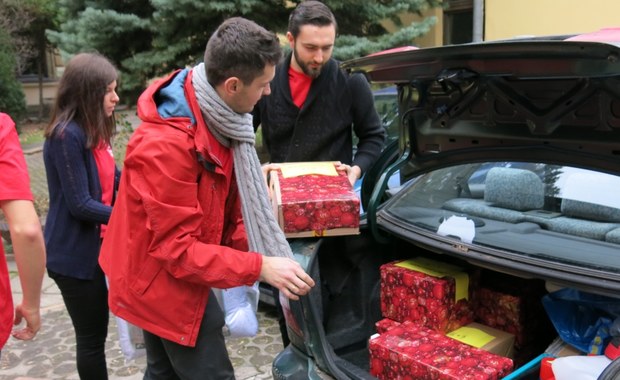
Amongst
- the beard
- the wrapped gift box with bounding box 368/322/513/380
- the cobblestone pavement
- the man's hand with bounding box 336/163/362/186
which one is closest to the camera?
the wrapped gift box with bounding box 368/322/513/380

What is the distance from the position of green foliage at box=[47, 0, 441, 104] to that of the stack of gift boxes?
183 inches

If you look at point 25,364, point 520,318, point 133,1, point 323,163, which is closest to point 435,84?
point 323,163

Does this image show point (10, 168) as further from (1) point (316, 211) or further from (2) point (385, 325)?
(2) point (385, 325)

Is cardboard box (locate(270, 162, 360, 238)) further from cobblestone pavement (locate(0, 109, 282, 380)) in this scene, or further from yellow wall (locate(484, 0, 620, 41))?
yellow wall (locate(484, 0, 620, 41))

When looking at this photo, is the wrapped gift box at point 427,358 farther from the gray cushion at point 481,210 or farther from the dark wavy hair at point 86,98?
the dark wavy hair at point 86,98

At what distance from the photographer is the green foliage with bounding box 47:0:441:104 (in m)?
6.80

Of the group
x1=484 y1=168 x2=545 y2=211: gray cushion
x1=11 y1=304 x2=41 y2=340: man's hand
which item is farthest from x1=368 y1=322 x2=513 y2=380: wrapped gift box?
x1=11 y1=304 x2=41 y2=340: man's hand

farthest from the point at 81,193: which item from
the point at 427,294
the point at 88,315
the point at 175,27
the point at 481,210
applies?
the point at 175,27

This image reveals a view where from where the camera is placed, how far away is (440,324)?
2.42 meters

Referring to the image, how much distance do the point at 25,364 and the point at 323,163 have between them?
2483 millimetres

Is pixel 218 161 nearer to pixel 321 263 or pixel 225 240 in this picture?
pixel 225 240

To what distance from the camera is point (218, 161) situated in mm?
1935

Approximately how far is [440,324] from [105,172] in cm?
167

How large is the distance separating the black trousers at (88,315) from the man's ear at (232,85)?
124cm
